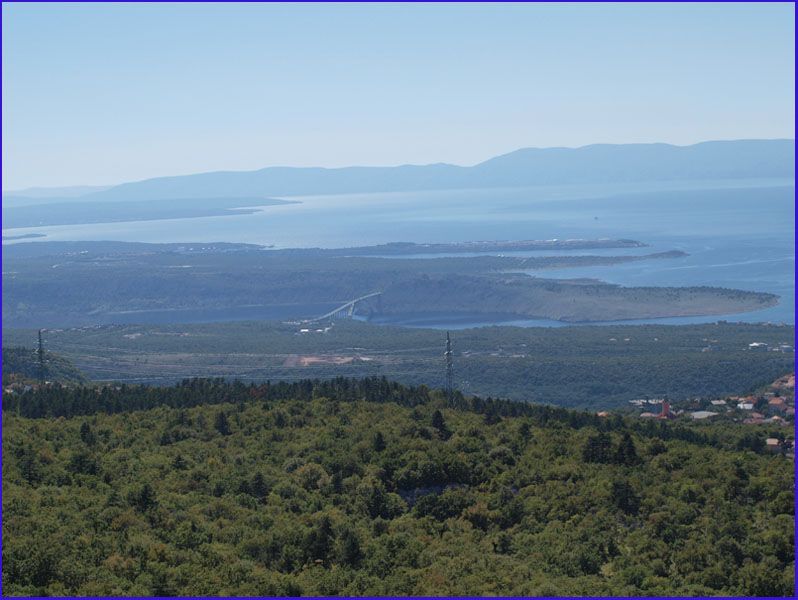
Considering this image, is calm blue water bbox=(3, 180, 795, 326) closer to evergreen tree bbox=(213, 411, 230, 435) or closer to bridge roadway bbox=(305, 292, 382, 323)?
bridge roadway bbox=(305, 292, 382, 323)

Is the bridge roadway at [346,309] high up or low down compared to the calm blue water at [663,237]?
down

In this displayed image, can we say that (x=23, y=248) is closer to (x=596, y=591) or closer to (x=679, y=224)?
(x=679, y=224)

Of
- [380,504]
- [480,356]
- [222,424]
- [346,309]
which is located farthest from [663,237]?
[380,504]

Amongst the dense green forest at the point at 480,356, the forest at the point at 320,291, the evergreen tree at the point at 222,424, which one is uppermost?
the evergreen tree at the point at 222,424

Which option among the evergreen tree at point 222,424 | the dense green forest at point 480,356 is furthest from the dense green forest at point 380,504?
the dense green forest at point 480,356

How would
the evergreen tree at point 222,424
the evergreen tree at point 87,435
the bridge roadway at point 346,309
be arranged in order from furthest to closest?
the bridge roadway at point 346,309
the evergreen tree at point 222,424
the evergreen tree at point 87,435

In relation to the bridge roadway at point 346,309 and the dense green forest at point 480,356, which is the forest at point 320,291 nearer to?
the bridge roadway at point 346,309
